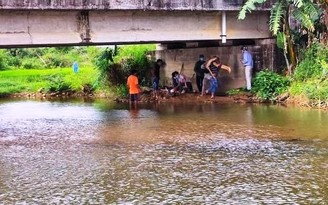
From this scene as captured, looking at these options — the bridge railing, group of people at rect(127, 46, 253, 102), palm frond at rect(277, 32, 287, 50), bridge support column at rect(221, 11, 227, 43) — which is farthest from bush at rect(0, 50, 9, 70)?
palm frond at rect(277, 32, 287, 50)

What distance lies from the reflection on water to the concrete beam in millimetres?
2633

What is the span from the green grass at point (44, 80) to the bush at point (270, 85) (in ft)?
32.7

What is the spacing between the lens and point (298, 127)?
49.3ft

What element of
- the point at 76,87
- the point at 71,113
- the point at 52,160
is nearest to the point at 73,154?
the point at 52,160

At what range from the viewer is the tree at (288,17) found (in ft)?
67.1

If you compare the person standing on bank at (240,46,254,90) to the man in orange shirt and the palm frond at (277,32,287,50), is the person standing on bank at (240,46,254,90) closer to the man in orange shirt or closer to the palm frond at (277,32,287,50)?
the palm frond at (277,32,287,50)

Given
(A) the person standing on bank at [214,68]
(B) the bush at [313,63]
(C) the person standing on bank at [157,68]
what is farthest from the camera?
(C) the person standing on bank at [157,68]

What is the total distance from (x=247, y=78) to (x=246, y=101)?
62.4 inches

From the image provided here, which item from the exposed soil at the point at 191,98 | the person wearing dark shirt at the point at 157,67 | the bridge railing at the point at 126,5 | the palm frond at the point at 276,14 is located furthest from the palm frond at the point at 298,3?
the person wearing dark shirt at the point at 157,67

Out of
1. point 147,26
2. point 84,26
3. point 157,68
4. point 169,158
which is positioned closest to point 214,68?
point 157,68

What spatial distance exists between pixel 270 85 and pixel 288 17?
8.41ft

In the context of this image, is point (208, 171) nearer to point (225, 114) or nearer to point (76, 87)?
point (225, 114)

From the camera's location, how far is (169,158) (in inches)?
452

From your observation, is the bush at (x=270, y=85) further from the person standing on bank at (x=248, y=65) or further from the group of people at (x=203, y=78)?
the group of people at (x=203, y=78)
